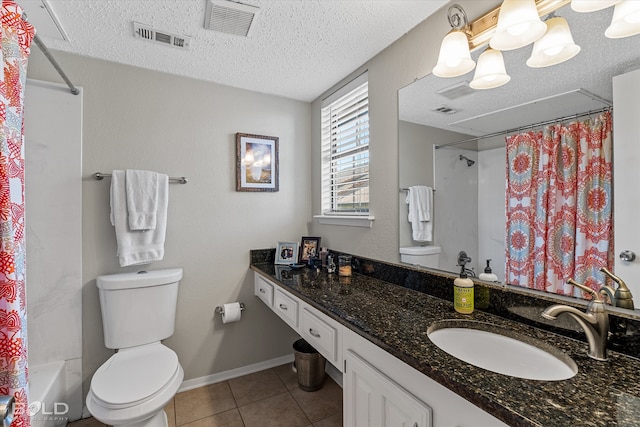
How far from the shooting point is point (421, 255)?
1.60m

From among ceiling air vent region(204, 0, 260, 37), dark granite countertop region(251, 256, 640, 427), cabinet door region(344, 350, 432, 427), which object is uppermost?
ceiling air vent region(204, 0, 260, 37)

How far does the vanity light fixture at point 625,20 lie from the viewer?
86 cm

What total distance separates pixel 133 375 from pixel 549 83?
2.22m

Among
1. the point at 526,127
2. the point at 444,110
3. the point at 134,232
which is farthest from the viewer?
the point at 134,232

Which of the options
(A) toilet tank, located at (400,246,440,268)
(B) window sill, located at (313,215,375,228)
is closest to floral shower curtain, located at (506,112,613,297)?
(A) toilet tank, located at (400,246,440,268)

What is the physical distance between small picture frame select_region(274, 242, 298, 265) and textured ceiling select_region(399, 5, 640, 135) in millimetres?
1389

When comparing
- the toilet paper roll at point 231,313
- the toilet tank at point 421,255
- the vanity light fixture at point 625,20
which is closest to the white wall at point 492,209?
the toilet tank at point 421,255

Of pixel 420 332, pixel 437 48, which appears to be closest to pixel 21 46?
pixel 420 332

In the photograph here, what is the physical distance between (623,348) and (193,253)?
7.28 ft

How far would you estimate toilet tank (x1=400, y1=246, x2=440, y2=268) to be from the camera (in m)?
1.52

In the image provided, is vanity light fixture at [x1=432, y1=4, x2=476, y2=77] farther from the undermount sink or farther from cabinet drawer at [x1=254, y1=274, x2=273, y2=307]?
cabinet drawer at [x1=254, y1=274, x2=273, y2=307]

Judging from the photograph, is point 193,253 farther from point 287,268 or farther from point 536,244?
point 536,244

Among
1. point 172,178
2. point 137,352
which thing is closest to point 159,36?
point 172,178

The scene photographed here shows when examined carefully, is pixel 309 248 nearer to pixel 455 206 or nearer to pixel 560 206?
pixel 455 206
